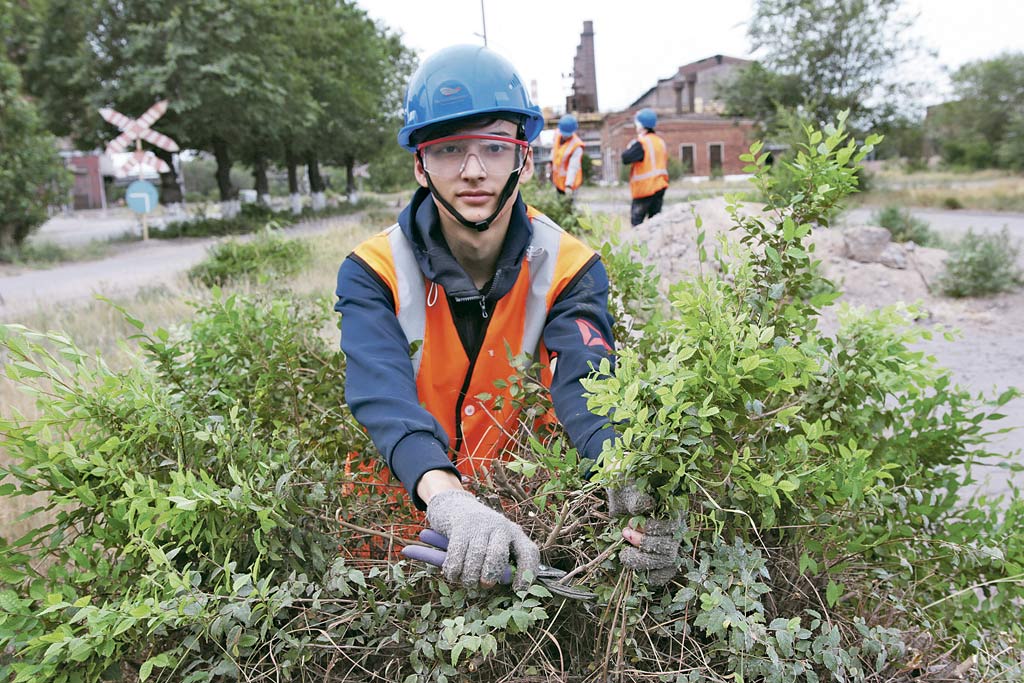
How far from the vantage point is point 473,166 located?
2.29 meters

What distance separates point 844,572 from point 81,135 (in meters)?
25.9

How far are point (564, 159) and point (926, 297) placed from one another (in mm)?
5912

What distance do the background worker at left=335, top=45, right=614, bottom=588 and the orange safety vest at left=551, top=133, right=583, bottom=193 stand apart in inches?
414

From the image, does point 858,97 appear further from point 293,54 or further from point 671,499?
point 671,499

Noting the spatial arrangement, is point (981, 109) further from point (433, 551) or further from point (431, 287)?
point (433, 551)

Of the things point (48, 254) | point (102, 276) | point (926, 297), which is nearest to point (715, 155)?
point (48, 254)

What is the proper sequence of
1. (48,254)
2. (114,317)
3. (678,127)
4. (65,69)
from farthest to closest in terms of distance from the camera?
(678,127) → (65,69) → (48,254) → (114,317)

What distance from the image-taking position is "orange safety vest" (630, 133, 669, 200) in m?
12.0

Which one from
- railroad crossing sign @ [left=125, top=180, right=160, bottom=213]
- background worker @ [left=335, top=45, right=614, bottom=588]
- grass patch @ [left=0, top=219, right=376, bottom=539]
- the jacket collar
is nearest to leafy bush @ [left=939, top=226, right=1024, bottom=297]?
grass patch @ [left=0, top=219, right=376, bottom=539]

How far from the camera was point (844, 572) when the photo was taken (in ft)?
6.61

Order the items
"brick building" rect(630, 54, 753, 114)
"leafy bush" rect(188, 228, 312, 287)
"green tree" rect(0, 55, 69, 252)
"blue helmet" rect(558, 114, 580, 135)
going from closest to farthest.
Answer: "leafy bush" rect(188, 228, 312, 287)
"blue helmet" rect(558, 114, 580, 135)
"green tree" rect(0, 55, 69, 252)
"brick building" rect(630, 54, 753, 114)

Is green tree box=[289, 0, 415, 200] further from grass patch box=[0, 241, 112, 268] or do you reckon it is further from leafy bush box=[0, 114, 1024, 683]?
leafy bush box=[0, 114, 1024, 683]

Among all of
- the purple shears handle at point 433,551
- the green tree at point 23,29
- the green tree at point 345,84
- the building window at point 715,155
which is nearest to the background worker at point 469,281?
the purple shears handle at point 433,551

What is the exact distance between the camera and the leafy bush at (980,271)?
973 cm
